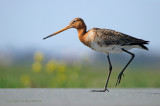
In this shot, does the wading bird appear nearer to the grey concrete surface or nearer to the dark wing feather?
the dark wing feather

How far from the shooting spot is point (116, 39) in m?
8.16

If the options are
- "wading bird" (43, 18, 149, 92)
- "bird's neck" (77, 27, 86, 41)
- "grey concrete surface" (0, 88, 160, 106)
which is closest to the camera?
"grey concrete surface" (0, 88, 160, 106)

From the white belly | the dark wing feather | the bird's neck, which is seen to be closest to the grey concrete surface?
the white belly

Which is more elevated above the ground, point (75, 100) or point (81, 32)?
point (81, 32)

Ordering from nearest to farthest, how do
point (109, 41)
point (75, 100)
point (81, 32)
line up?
1. point (75, 100)
2. point (109, 41)
3. point (81, 32)

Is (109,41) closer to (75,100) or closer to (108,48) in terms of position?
(108,48)

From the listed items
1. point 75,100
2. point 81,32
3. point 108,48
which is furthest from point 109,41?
point 75,100

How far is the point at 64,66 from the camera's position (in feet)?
39.4

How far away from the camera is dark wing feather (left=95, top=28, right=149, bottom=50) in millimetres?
8102

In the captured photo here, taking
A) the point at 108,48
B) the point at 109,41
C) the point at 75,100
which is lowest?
the point at 75,100

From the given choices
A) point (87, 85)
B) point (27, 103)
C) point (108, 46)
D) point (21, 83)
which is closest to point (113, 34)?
point (108, 46)

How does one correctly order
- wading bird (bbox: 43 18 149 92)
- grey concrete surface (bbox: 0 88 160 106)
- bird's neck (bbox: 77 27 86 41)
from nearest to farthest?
grey concrete surface (bbox: 0 88 160 106)
wading bird (bbox: 43 18 149 92)
bird's neck (bbox: 77 27 86 41)

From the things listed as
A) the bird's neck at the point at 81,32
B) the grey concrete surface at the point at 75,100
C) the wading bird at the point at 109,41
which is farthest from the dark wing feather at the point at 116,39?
the grey concrete surface at the point at 75,100

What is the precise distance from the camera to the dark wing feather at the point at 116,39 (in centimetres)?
810
